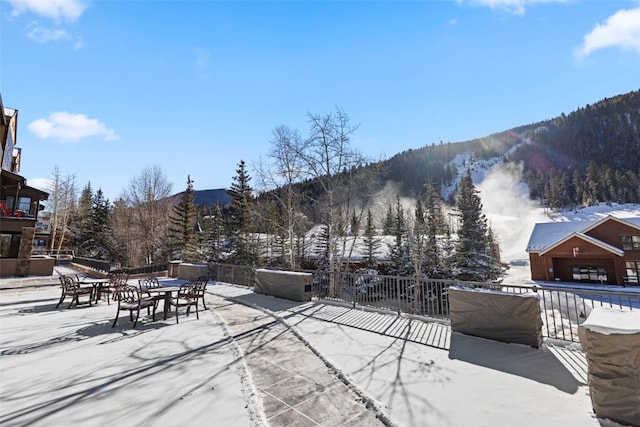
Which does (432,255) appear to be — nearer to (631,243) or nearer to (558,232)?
(558,232)

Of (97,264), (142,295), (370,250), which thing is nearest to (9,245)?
(97,264)

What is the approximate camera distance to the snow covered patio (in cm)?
286

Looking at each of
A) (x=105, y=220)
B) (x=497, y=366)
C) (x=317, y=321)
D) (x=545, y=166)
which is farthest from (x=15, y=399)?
(x=545, y=166)

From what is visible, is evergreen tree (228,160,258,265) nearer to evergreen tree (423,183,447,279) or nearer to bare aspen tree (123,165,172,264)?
bare aspen tree (123,165,172,264)

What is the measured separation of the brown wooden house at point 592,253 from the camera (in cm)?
2580

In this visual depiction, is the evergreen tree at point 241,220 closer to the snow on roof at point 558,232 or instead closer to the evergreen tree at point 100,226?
the evergreen tree at point 100,226

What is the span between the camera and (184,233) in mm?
27484

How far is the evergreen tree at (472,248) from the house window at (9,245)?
29.7 metres

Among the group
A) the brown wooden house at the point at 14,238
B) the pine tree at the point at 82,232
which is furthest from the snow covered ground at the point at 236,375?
the pine tree at the point at 82,232

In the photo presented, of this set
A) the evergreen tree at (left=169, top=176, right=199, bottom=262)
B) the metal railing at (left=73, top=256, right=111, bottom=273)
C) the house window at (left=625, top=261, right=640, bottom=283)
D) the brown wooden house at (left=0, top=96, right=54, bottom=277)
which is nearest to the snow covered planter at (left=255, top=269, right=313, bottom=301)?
the metal railing at (left=73, top=256, right=111, bottom=273)

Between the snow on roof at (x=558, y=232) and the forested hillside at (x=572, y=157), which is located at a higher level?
the forested hillside at (x=572, y=157)

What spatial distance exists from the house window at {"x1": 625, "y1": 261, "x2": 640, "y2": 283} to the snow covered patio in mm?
30863

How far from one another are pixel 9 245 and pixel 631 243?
153ft

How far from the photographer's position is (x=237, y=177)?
92.7 feet
